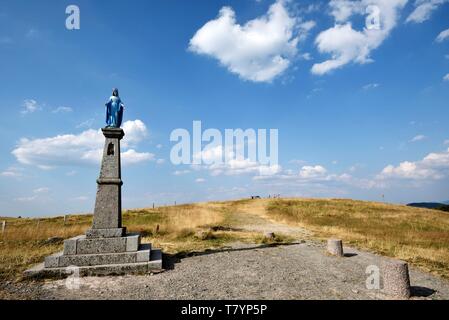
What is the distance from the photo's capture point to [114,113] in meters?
10.5

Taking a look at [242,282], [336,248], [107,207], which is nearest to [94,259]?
[107,207]

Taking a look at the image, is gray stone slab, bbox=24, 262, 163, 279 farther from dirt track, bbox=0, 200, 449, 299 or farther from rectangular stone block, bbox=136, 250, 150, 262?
dirt track, bbox=0, 200, 449, 299

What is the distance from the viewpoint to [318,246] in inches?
538

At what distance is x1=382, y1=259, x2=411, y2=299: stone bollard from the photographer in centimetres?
652

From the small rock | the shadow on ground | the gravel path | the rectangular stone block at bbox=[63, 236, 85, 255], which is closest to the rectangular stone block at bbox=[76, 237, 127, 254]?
the rectangular stone block at bbox=[63, 236, 85, 255]

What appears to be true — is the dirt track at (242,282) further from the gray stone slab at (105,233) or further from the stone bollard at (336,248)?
the gray stone slab at (105,233)

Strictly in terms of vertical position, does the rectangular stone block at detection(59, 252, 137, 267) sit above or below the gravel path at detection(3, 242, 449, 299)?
above

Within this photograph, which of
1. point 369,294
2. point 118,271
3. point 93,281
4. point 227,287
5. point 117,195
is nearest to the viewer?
point 369,294

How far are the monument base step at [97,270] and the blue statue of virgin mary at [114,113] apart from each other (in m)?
4.88

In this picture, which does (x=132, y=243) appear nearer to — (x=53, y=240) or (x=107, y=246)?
(x=107, y=246)

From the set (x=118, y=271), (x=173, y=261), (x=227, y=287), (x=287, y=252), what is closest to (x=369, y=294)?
(x=227, y=287)

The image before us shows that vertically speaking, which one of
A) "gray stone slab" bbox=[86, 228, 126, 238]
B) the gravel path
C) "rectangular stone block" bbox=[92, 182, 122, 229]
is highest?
"rectangular stone block" bbox=[92, 182, 122, 229]
